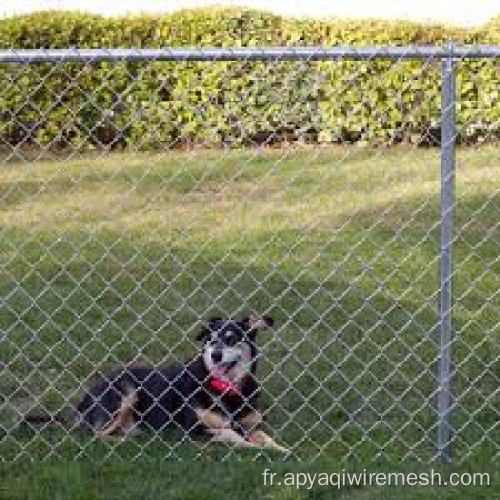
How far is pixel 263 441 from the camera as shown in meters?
4.71

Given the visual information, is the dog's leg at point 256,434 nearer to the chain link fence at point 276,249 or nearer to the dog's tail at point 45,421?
the chain link fence at point 276,249

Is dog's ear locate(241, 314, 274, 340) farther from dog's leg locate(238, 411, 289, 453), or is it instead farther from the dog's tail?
the dog's tail

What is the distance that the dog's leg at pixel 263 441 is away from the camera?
464 cm

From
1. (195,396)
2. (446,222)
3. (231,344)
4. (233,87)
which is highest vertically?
(233,87)

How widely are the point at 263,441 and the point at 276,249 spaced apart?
11.1 ft

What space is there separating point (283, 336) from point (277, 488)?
6.91 feet

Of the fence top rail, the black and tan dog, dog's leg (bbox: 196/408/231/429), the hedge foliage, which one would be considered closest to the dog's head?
the black and tan dog

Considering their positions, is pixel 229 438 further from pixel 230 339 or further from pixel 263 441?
pixel 230 339

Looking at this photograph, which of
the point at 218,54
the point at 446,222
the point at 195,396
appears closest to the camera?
the point at 218,54

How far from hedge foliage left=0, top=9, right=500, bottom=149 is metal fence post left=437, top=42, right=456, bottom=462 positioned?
243 inches

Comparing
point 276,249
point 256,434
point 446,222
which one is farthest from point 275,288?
point 446,222

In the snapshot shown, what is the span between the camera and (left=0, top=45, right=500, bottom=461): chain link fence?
15.5ft

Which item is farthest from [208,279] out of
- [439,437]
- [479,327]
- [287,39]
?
[287,39]

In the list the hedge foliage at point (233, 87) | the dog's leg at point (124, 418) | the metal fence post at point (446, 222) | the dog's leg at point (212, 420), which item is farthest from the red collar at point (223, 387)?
the hedge foliage at point (233, 87)
